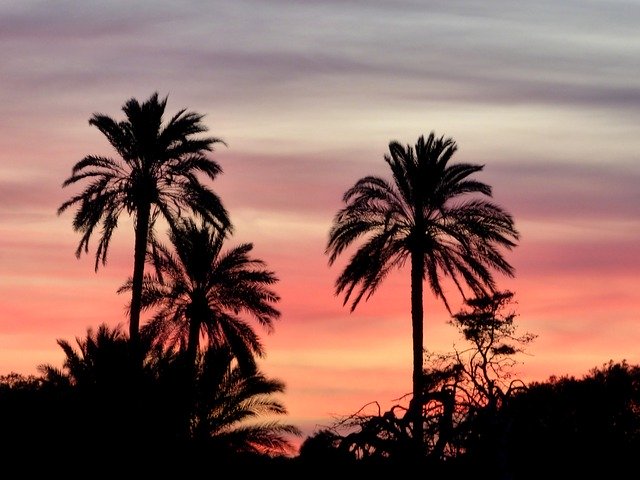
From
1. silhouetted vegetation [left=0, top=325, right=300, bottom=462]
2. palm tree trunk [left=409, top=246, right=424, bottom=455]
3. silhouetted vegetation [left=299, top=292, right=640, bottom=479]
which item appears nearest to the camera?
silhouetted vegetation [left=299, top=292, right=640, bottom=479]

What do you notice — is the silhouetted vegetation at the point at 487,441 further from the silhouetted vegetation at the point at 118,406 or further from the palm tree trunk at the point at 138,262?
the palm tree trunk at the point at 138,262

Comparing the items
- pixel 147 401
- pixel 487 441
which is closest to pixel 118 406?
pixel 147 401

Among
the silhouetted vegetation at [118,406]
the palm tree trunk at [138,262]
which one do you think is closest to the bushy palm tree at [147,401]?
the silhouetted vegetation at [118,406]

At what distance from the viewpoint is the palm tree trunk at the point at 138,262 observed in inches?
2013

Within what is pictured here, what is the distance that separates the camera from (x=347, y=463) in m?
24.1

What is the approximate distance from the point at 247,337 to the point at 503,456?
3164cm

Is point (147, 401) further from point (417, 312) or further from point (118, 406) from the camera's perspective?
point (417, 312)

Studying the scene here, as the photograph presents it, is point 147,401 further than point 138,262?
No

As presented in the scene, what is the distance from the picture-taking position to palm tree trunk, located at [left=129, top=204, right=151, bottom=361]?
2013 inches

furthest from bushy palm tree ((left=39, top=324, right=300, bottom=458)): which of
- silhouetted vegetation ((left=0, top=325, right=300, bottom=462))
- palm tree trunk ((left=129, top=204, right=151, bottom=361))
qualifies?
palm tree trunk ((left=129, top=204, right=151, bottom=361))

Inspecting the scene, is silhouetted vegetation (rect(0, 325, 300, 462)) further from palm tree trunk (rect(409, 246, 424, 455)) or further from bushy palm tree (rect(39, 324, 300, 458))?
palm tree trunk (rect(409, 246, 424, 455))

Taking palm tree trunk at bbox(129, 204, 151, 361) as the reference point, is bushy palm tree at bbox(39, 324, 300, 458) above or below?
below

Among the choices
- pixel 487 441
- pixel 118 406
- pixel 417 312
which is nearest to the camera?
pixel 487 441

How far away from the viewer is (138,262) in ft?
170
